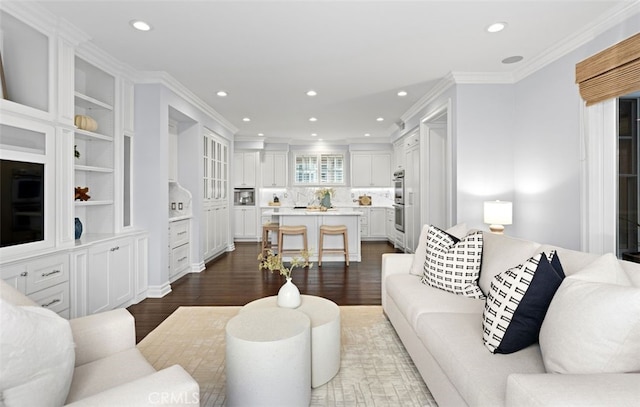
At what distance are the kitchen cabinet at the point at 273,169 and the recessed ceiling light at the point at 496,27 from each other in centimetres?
637

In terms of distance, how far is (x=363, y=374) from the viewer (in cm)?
217

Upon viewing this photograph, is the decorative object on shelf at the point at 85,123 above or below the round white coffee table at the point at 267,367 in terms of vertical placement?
above

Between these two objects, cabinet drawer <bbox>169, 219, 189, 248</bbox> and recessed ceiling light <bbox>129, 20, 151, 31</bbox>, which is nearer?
recessed ceiling light <bbox>129, 20, 151, 31</bbox>

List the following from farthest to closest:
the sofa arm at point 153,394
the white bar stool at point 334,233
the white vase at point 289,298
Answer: the white bar stool at point 334,233, the white vase at point 289,298, the sofa arm at point 153,394

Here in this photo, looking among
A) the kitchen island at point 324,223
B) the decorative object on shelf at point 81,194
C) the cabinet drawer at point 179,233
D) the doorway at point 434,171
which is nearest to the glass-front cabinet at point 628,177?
the doorway at point 434,171

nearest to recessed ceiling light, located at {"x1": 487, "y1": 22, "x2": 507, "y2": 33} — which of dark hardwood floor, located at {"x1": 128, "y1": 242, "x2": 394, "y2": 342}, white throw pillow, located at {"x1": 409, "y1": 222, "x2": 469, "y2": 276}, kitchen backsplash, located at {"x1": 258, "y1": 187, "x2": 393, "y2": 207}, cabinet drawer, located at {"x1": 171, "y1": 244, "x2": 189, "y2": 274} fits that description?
white throw pillow, located at {"x1": 409, "y1": 222, "x2": 469, "y2": 276}

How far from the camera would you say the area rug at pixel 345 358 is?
1.93m

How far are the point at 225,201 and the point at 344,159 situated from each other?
3690mm

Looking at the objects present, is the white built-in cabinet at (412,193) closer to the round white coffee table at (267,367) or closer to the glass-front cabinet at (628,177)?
the glass-front cabinet at (628,177)

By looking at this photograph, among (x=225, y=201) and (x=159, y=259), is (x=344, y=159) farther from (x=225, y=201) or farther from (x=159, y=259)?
(x=159, y=259)

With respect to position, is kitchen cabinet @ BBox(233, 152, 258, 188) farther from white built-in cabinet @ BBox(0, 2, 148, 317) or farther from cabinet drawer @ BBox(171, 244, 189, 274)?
white built-in cabinet @ BBox(0, 2, 148, 317)

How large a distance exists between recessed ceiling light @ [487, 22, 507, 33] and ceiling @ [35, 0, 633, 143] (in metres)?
0.06

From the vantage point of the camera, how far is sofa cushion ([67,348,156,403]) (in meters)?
1.25

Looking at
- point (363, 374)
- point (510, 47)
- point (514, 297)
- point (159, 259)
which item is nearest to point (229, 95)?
point (159, 259)
